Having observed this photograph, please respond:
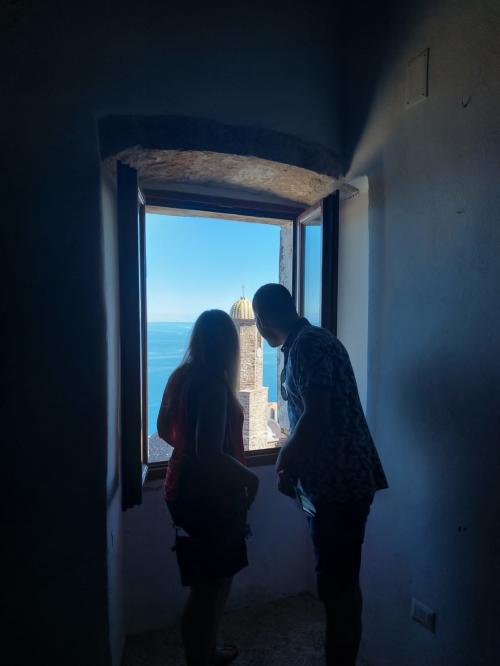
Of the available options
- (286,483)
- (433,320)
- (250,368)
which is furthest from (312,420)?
(250,368)

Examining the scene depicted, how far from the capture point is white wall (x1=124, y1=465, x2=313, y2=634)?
5.97 ft

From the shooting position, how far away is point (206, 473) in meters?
1.26

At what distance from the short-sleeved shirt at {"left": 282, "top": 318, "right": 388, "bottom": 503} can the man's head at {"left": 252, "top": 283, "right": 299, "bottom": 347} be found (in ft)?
0.52

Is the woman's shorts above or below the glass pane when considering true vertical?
below

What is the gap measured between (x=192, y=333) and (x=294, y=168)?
884 millimetres

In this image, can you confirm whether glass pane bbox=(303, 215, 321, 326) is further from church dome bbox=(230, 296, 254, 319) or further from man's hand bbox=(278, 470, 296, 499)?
church dome bbox=(230, 296, 254, 319)

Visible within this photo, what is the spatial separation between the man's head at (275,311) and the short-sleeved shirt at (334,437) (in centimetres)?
16

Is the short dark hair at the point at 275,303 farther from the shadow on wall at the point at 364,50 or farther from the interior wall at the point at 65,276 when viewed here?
the shadow on wall at the point at 364,50

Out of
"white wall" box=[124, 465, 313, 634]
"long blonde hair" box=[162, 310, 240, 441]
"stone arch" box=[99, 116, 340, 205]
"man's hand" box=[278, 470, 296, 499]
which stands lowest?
"white wall" box=[124, 465, 313, 634]

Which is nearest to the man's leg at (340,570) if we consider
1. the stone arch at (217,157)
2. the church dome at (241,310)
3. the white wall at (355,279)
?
the white wall at (355,279)

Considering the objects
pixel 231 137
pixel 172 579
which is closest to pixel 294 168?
pixel 231 137

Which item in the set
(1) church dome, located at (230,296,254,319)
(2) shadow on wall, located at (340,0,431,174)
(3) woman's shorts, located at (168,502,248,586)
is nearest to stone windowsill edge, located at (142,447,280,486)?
(3) woman's shorts, located at (168,502,248,586)

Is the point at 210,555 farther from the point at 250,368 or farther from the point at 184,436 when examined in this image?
→ the point at 250,368

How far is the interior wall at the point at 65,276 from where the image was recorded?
1284 mm
